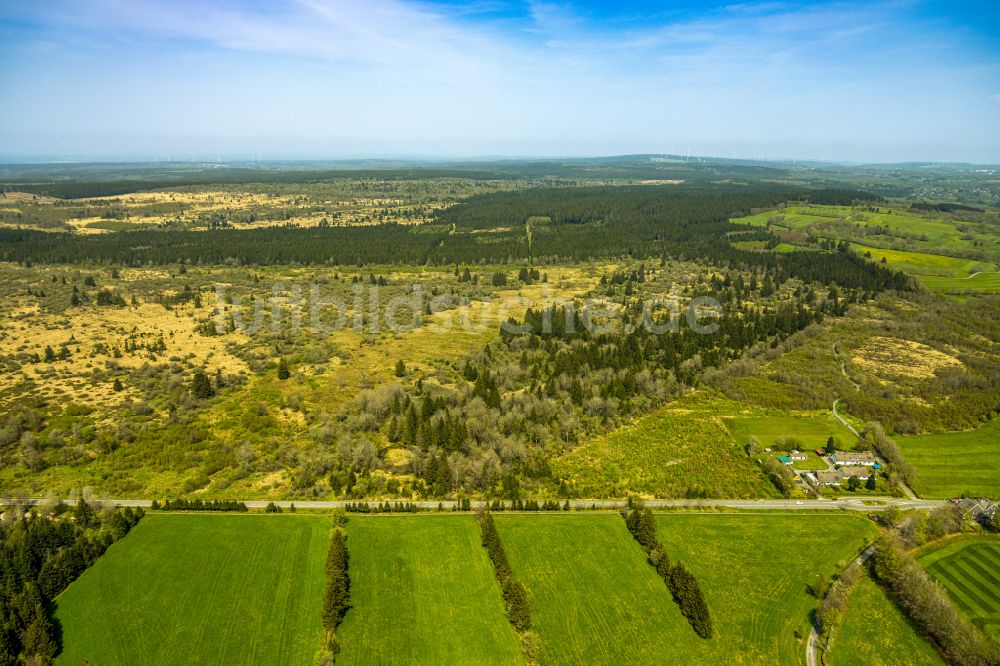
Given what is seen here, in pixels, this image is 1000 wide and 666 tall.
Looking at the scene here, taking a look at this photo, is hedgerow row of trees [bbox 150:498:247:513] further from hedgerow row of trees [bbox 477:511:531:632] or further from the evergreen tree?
the evergreen tree

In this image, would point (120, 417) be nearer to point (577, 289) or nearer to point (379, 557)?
point (379, 557)

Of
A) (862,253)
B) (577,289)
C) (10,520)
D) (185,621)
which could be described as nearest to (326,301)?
(577,289)

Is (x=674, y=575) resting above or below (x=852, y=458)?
above

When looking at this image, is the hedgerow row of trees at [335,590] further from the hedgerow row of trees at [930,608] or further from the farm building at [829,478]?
the farm building at [829,478]

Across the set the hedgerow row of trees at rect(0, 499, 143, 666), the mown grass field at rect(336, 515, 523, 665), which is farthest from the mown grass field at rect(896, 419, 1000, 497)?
the hedgerow row of trees at rect(0, 499, 143, 666)

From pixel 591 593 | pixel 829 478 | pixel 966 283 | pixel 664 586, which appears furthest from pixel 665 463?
pixel 966 283

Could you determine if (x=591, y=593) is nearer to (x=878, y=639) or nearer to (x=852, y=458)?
(x=878, y=639)

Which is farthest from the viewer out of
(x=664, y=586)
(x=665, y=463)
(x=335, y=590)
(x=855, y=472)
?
(x=665, y=463)
